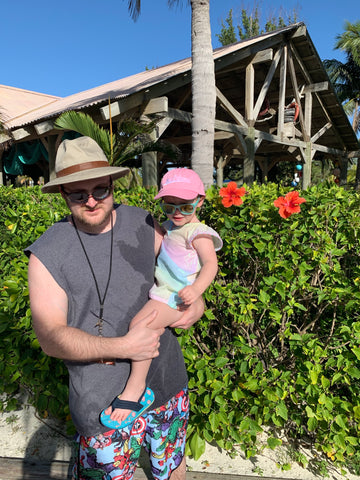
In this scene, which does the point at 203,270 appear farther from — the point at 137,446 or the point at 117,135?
the point at 117,135

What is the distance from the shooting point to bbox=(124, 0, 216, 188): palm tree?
417 cm

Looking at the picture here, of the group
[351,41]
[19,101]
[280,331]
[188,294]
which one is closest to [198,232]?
[188,294]

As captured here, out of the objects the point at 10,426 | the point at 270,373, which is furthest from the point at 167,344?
the point at 10,426

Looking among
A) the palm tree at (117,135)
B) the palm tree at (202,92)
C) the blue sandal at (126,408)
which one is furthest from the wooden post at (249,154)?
the blue sandal at (126,408)

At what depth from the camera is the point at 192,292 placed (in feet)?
4.43

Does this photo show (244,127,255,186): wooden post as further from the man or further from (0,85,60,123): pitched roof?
the man

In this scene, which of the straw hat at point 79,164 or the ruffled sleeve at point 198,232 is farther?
the ruffled sleeve at point 198,232

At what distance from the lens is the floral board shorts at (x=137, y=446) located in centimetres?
138

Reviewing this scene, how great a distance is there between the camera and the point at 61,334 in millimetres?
1197

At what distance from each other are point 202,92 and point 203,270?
3352 mm

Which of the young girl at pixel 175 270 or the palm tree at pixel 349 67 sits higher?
the palm tree at pixel 349 67

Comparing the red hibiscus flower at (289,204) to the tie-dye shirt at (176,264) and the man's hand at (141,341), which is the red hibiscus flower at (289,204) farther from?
the man's hand at (141,341)

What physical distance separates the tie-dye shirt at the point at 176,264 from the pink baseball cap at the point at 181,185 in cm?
15

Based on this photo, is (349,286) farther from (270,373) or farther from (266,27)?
(266,27)
